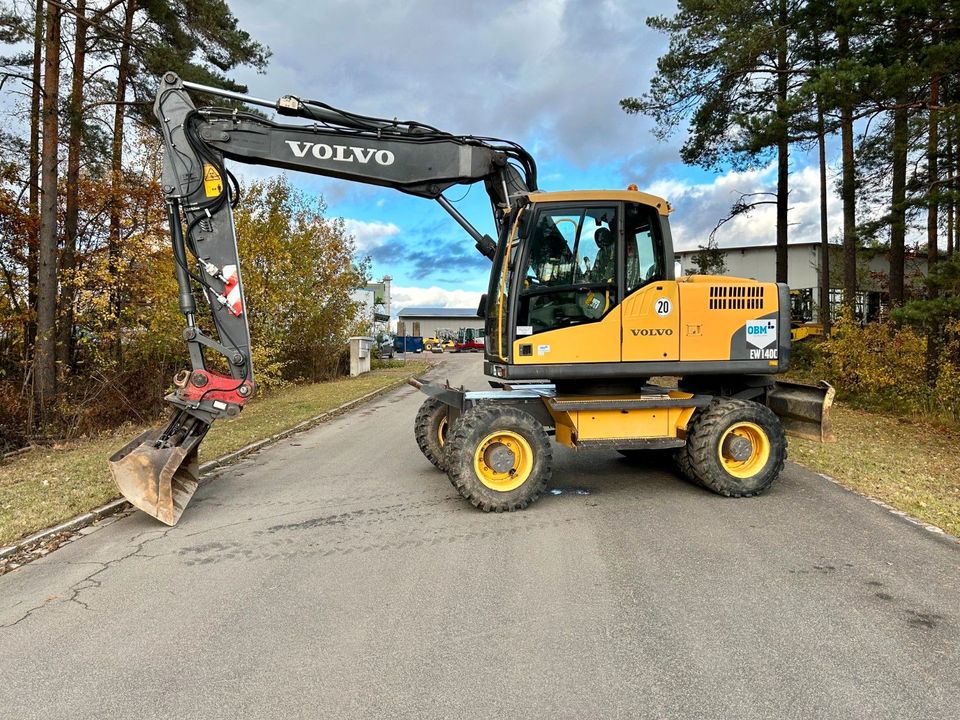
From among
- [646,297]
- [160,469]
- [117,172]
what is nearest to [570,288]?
[646,297]

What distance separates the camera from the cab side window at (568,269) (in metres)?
6.55

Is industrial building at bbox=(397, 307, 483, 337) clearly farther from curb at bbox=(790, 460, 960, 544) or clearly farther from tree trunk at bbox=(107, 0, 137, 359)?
curb at bbox=(790, 460, 960, 544)

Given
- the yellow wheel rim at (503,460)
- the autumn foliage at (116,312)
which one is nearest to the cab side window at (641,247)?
the yellow wheel rim at (503,460)

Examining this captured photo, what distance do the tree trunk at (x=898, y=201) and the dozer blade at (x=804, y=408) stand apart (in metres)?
6.48

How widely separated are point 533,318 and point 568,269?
618mm

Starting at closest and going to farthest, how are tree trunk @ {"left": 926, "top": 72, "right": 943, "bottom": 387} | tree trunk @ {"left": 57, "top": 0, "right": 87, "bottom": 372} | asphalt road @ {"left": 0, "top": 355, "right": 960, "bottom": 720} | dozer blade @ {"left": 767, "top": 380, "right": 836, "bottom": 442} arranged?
asphalt road @ {"left": 0, "top": 355, "right": 960, "bottom": 720} → dozer blade @ {"left": 767, "top": 380, "right": 836, "bottom": 442} → tree trunk @ {"left": 926, "top": 72, "right": 943, "bottom": 387} → tree trunk @ {"left": 57, "top": 0, "right": 87, "bottom": 372}

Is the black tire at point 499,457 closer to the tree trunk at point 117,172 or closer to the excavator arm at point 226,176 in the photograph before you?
the excavator arm at point 226,176

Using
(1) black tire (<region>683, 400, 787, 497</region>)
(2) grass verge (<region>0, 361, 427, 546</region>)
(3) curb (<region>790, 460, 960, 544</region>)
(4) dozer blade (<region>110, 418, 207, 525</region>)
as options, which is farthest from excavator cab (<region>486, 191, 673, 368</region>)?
(2) grass verge (<region>0, 361, 427, 546</region>)

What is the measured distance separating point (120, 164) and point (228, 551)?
45.7ft

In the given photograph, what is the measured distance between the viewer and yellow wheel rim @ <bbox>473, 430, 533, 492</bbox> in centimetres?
630

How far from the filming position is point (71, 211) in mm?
14930

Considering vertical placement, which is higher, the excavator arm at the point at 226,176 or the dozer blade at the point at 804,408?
the excavator arm at the point at 226,176

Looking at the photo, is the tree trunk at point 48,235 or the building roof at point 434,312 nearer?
the tree trunk at point 48,235

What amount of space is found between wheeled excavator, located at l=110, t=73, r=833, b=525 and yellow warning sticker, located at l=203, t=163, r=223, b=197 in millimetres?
13
